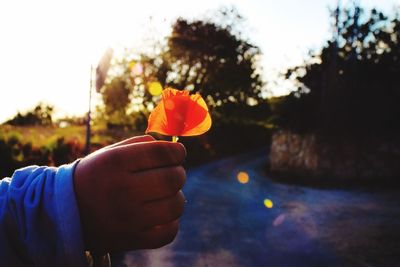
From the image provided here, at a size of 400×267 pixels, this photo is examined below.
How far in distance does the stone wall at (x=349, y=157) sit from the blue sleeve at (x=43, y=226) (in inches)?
575

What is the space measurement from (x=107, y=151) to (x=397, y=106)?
1531cm

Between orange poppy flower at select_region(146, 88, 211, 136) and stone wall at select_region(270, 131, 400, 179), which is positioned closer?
orange poppy flower at select_region(146, 88, 211, 136)

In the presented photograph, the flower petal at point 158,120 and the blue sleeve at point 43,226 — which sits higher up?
the flower petal at point 158,120

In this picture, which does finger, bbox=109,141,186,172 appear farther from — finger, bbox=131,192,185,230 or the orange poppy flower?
the orange poppy flower

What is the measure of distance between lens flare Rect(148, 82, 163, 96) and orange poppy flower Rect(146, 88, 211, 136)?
74.6 feet

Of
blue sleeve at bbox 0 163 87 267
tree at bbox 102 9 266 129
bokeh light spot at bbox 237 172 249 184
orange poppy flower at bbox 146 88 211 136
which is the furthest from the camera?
tree at bbox 102 9 266 129

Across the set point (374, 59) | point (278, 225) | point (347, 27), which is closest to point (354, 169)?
point (374, 59)

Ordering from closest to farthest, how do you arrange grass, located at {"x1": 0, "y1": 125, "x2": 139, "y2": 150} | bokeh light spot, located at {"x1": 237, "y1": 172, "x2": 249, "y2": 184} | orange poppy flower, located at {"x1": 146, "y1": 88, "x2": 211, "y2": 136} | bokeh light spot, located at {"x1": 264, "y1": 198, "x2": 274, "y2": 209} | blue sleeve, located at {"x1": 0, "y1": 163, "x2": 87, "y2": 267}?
blue sleeve, located at {"x1": 0, "y1": 163, "x2": 87, "y2": 267} < orange poppy flower, located at {"x1": 146, "y1": 88, "x2": 211, "y2": 136} < bokeh light spot, located at {"x1": 264, "y1": 198, "x2": 274, "y2": 209} < grass, located at {"x1": 0, "y1": 125, "x2": 139, "y2": 150} < bokeh light spot, located at {"x1": 237, "y1": 172, "x2": 249, "y2": 184}

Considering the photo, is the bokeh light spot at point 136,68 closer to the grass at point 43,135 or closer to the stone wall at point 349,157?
the grass at point 43,135

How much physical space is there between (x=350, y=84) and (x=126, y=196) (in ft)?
51.4

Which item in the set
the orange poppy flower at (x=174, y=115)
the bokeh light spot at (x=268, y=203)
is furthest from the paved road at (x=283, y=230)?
the orange poppy flower at (x=174, y=115)

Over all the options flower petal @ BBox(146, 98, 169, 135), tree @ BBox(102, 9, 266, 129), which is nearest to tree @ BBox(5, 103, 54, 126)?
tree @ BBox(102, 9, 266, 129)

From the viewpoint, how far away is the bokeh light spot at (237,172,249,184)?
1422 centimetres

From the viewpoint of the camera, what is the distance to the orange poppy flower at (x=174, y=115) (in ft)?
2.84
